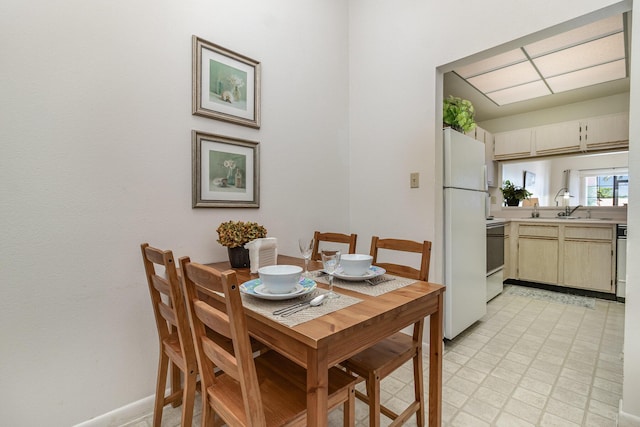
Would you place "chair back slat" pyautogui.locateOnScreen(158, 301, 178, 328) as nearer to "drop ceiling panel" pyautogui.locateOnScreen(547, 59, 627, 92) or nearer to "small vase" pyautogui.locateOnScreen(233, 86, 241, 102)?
"small vase" pyautogui.locateOnScreen(233, 86, 241, 102)

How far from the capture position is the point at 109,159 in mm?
1411

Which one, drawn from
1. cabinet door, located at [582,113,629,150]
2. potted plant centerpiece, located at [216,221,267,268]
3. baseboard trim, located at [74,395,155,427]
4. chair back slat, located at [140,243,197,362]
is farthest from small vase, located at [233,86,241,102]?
cabinet door, located at [582,113,629,150]

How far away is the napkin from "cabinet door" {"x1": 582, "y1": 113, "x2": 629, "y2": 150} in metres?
4.11

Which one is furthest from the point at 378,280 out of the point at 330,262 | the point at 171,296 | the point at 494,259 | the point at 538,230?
the point at 538,230

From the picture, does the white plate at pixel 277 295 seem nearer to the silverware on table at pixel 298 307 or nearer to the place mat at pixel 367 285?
the silverware on table at pixel 298 307

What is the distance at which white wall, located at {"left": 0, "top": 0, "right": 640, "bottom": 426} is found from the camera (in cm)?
123

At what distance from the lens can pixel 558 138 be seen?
3770 millimetres

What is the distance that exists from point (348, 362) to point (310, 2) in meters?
2.50

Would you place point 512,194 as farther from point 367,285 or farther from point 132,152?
point 132,152

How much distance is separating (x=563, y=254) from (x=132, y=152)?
447cm

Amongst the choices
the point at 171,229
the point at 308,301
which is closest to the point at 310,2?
the point at 171,229

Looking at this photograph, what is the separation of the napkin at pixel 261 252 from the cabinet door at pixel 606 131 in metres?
4.11

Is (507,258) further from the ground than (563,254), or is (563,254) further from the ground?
(563,254)

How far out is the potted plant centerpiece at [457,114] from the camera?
231cm
